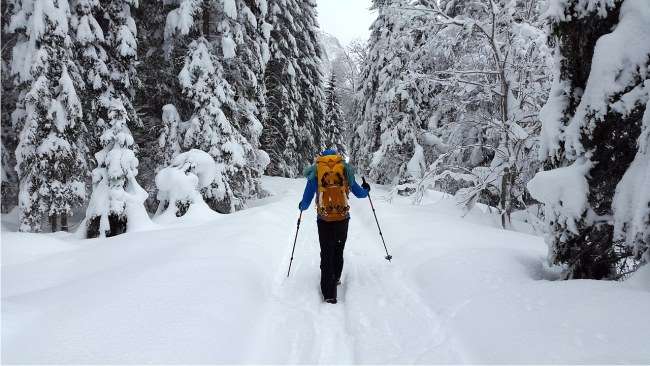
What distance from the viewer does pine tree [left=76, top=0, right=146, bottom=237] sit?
11156 mm

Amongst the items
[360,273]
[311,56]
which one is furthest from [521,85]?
[311,56]

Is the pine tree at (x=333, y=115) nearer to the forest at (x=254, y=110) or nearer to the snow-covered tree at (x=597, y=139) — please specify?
the forest at (x=254, y=110)

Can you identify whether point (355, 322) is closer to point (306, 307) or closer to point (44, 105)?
point (306, 307)

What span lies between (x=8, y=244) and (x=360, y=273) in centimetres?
709

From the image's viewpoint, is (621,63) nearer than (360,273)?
Yes

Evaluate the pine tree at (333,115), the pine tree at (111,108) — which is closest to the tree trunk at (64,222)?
the pine tree at (111,108)

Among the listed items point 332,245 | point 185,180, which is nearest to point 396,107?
point 185,180

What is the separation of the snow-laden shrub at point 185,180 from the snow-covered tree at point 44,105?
122 inches

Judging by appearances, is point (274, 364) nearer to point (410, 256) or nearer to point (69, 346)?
point (69, 346)

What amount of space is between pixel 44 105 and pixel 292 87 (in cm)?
1806

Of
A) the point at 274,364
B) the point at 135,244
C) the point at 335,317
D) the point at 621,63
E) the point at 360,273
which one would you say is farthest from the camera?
the point at 135,244

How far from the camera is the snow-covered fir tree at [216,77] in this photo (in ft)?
42.3

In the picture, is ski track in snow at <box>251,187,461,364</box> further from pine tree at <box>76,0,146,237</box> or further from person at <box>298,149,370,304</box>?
pine tree at <box>76,0,146,237</box>

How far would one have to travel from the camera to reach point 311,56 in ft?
107
